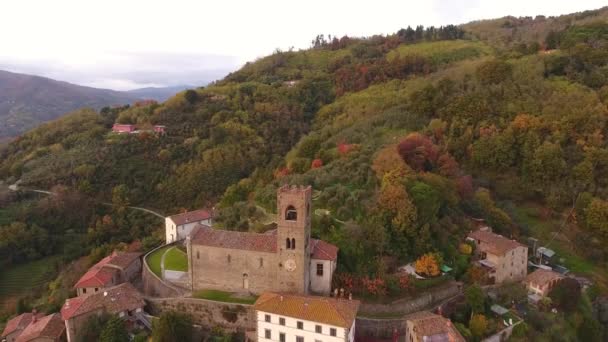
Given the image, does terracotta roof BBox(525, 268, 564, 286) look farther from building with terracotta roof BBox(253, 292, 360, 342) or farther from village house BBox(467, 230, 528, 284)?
building with terracotta roof BBox(253, 292, 360, 342)

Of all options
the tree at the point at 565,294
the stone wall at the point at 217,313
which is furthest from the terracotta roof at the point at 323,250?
the tree at the point at 565,294

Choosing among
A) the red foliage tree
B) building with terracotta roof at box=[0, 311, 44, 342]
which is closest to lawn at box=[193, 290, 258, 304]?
building with terracotta roof at box=[0, 311, 44, 342]

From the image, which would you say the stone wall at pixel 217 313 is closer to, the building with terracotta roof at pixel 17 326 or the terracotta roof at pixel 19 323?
the building with terracotta roof at pixel 17 326

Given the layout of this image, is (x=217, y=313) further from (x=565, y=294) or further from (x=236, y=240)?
(x=565, y=294)

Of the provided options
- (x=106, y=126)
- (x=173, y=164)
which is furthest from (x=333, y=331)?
(x=106, y=126)

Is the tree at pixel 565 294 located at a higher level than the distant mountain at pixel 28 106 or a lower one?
lower

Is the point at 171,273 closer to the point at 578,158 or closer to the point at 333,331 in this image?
the point at 333,331
